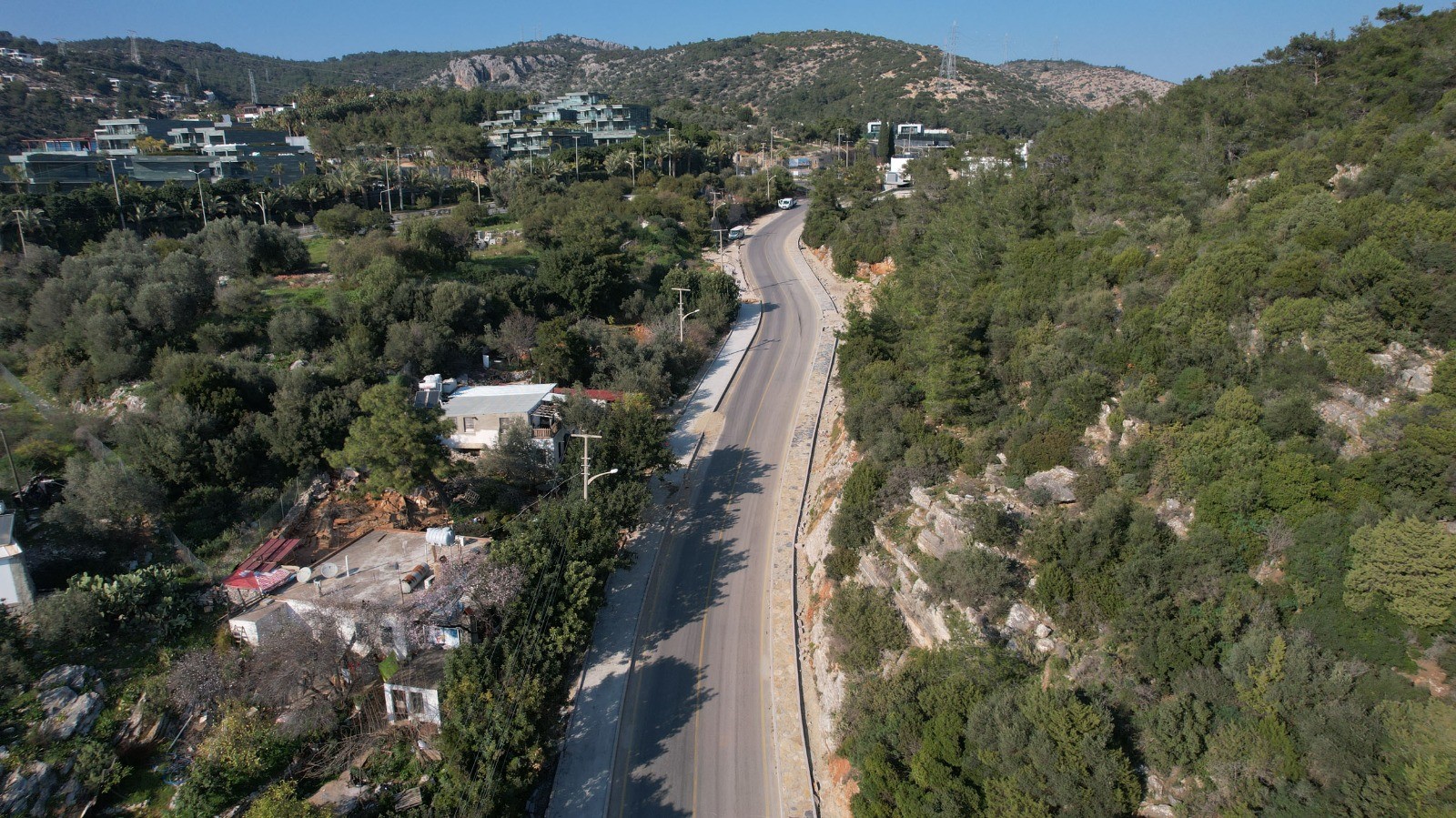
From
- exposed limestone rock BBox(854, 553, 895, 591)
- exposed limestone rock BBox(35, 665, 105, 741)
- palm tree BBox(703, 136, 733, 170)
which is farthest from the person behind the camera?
palm tree BBox(703, 136, 733, 170)

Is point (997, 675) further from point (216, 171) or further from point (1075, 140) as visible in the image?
point (216, 171)

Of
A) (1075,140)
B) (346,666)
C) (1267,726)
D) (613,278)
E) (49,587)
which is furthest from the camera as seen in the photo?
(613,278)

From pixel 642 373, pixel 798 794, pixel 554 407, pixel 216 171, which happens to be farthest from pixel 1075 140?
pixel 216 171

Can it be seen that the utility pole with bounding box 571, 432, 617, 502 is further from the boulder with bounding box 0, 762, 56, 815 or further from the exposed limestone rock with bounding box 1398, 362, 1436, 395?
the exposed limestone rock with bounding box 1398, 362, 1436, 395

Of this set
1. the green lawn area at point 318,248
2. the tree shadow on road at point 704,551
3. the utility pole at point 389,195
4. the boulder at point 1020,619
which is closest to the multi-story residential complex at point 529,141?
the utility pole at point 389,195

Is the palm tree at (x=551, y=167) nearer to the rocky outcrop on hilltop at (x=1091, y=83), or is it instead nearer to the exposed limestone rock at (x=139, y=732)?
the exposed limestone rock at (x=139, y=732)

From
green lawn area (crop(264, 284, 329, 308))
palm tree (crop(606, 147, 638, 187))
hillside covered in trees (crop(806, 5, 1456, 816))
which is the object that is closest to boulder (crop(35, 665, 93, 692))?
hillside covered in trees (crop(806, 5, 1456, 816))
